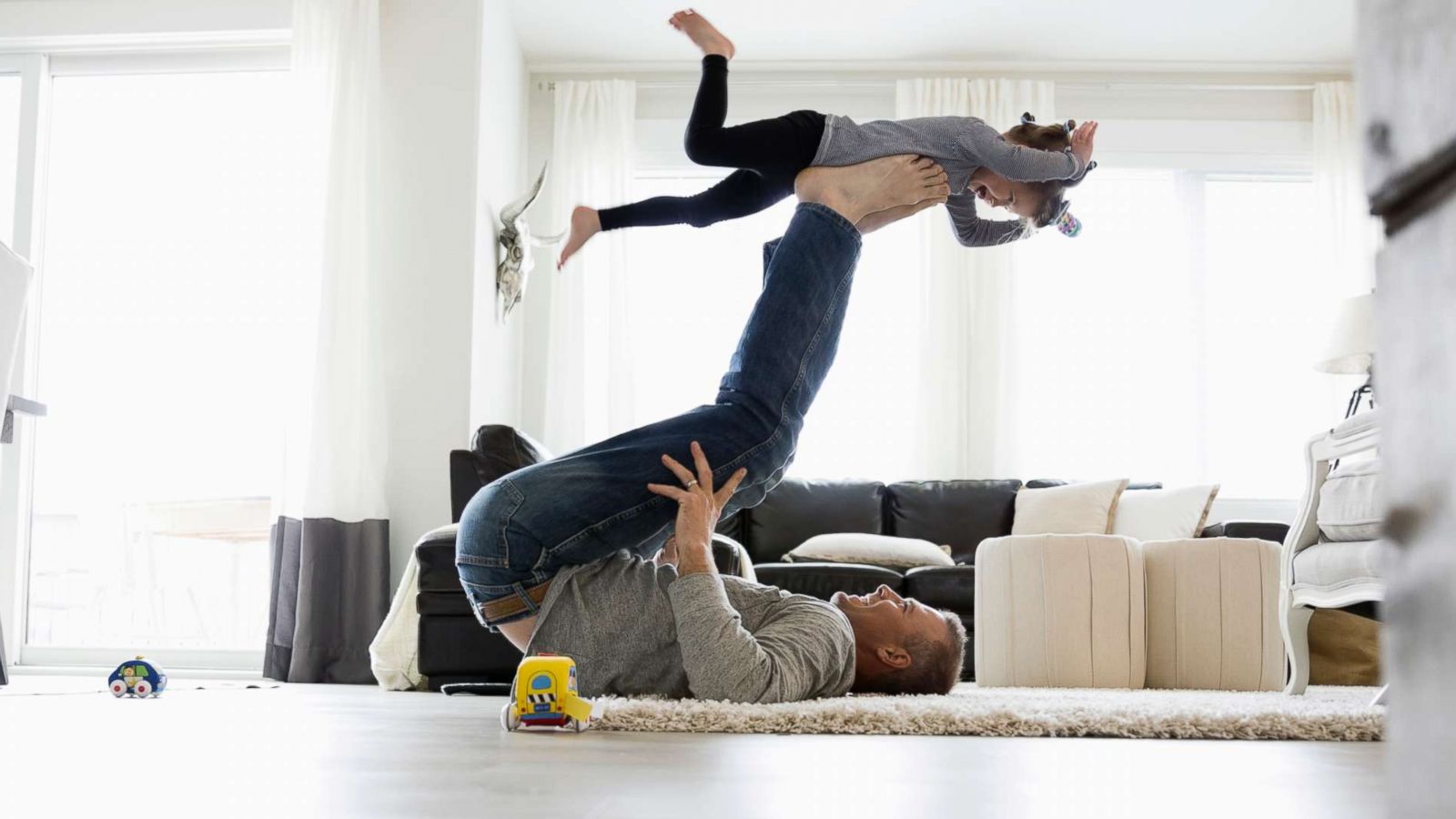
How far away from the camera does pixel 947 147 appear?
2.27m

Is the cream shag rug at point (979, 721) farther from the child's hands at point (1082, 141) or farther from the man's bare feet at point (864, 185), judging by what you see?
the child's hands at point (1082, 141)

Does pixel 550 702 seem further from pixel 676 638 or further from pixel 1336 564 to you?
pixel 1336 564

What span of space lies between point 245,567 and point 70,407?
1.06 meters

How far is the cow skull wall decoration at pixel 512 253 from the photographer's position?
5.55 metres

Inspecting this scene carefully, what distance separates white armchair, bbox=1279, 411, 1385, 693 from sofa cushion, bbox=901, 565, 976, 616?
1.33m

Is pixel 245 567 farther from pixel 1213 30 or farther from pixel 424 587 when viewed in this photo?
pixel 1213 30

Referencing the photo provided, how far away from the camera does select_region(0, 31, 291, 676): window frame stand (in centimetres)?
539

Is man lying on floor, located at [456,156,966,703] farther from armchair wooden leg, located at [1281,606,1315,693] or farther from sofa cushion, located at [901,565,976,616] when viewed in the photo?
sofa cushion, located at [901,565,976,616]

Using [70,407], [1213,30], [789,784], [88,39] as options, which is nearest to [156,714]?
[789,784]

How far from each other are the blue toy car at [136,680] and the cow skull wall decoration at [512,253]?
119 inches

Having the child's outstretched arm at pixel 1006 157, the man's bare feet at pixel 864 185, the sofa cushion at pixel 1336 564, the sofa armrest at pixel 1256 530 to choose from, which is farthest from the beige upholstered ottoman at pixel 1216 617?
the man's bare feet at pixel 864 185

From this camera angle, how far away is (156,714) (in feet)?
6.52

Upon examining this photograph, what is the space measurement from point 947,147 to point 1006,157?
111 millimetres

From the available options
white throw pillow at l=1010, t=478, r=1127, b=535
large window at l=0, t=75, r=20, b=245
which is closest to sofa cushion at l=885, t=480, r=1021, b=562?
white throw pillow at l=1010, t=478, r=1127, b=535
